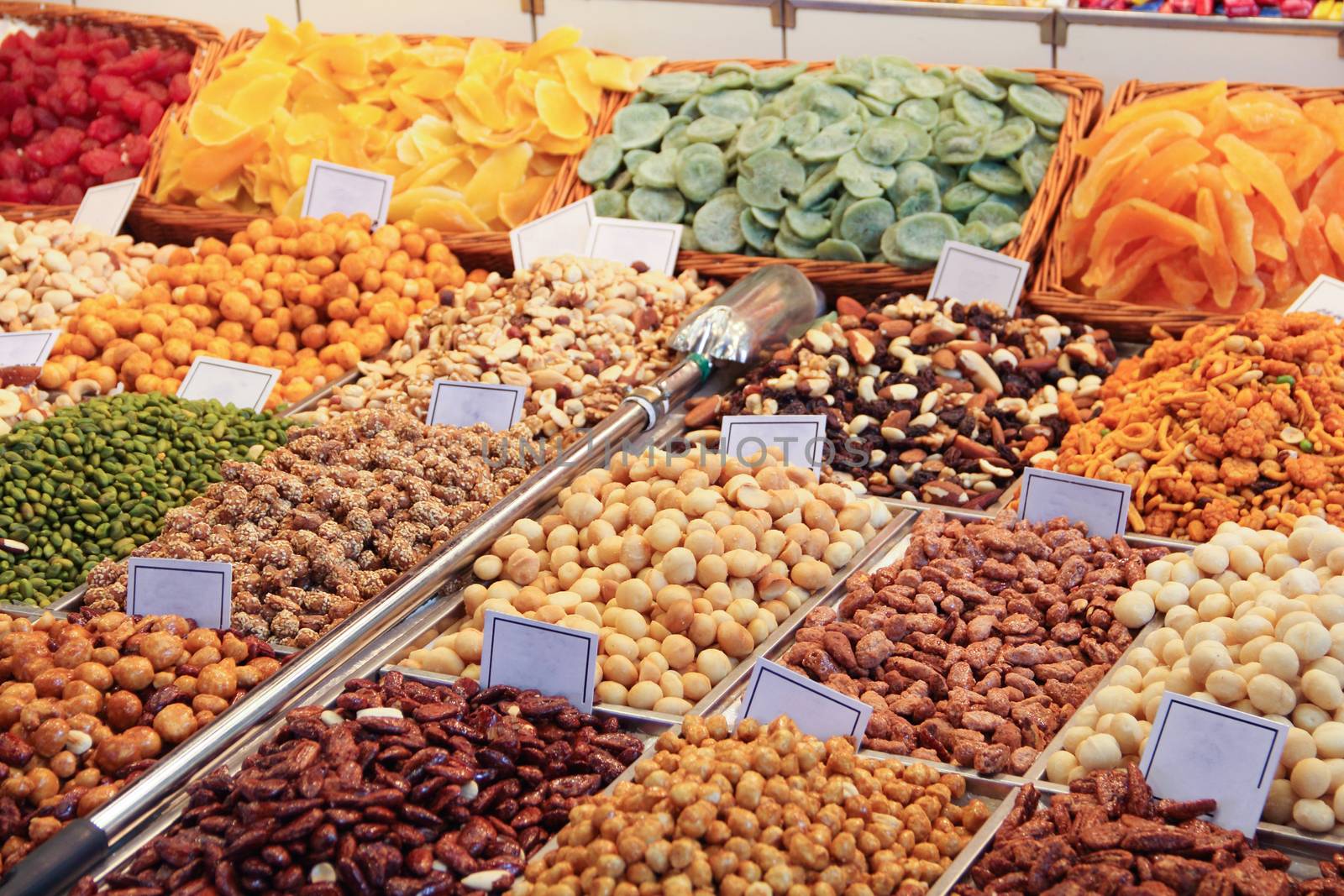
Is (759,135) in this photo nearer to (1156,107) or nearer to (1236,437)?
(1156,107)

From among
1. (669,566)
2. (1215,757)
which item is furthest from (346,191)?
(1215,757)

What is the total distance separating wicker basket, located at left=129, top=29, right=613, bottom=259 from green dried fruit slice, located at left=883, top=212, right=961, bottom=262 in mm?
942

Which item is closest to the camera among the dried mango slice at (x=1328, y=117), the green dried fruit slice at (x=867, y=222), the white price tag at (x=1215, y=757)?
the white price tag at (x=1215, y=757)

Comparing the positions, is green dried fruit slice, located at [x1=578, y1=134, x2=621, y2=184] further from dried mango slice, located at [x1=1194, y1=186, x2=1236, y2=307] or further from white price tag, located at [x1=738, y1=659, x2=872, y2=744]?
white price tag, located at [x1=738, y1=659, x2=872, y2=744]

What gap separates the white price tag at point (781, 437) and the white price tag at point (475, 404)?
0.45m

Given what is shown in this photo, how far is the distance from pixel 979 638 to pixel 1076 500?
17.5 inches

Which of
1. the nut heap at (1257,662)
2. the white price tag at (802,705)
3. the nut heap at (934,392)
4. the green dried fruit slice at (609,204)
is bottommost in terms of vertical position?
the white price tag at (802,705)

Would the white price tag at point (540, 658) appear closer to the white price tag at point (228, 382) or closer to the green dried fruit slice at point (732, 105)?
the white price tag at point (228, 382)

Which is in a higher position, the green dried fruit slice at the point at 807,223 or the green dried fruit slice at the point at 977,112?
the green dried fruit slice at the point at 977,112

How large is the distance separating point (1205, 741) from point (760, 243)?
6.48 feet

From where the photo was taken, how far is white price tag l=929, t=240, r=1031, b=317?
314cm

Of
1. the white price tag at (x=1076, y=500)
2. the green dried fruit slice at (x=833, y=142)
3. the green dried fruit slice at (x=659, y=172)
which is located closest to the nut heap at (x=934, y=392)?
the white price tag at (x=1076, y=500)

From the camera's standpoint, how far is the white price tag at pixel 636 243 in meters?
3.46

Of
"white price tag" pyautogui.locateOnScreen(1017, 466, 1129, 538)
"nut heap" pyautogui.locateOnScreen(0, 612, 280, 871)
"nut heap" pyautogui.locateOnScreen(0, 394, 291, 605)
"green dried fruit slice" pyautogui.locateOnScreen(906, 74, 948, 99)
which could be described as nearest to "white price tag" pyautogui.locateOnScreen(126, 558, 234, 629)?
"nut heap" pyautogui.locateOnScreen(0, 612, 280, 871)
